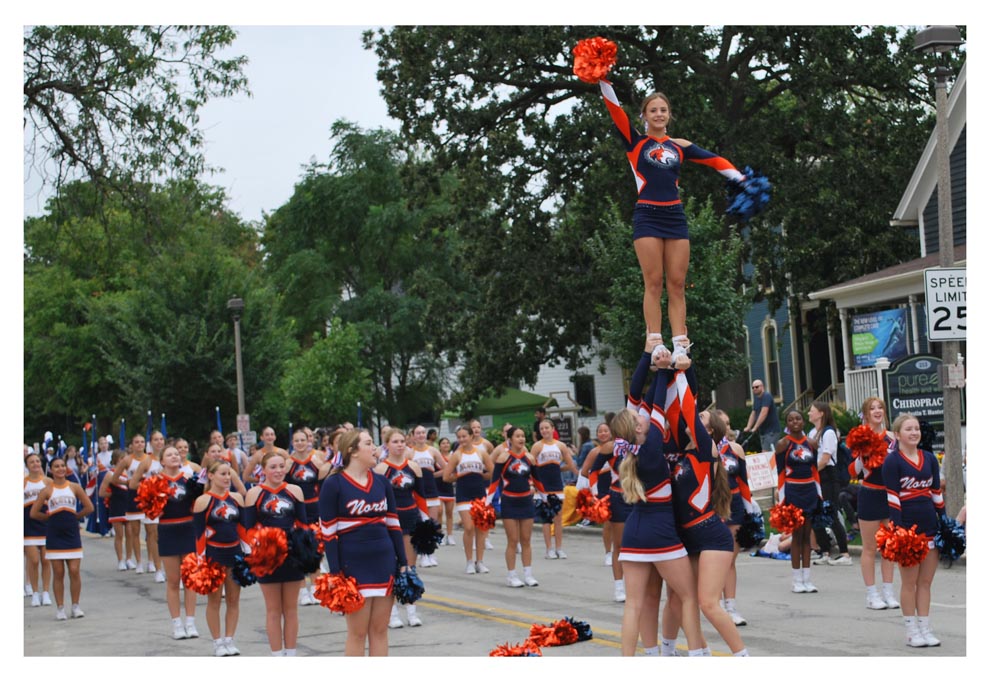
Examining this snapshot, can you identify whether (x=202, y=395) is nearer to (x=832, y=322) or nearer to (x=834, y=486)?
(x=832, y=322)

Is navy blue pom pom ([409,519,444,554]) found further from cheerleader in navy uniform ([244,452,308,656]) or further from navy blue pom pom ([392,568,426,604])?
navy blue pom pom ([392,568,426,604])

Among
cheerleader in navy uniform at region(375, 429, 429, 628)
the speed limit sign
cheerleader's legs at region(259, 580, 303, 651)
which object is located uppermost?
the speed limit sign

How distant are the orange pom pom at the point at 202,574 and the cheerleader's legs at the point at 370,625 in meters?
2.24

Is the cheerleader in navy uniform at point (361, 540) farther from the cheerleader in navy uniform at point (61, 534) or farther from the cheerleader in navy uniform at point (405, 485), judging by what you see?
the cheerleader in navy uniform at point (61, 534)

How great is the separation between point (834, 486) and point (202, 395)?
79.3ft

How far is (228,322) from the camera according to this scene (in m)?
35.8

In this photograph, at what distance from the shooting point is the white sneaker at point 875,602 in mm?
11164

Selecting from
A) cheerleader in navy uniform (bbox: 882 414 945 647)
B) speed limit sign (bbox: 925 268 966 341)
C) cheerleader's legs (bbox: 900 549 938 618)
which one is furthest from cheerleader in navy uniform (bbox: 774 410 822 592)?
cheerleader's legs (bbox: 900 549 938 618)

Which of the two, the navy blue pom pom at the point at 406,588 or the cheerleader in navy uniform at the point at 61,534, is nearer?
the navy blue pom pom at the point at 406,588

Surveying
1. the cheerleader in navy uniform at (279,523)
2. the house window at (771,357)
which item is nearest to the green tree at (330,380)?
the house window at (771,357)

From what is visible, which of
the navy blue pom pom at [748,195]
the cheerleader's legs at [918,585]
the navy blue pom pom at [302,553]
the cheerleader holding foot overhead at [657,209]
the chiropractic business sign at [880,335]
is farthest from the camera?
the chiropractic business sign at [880,335]

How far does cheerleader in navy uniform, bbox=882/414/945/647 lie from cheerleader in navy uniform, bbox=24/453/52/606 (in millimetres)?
9345

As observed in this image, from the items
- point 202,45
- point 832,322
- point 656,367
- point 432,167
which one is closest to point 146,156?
point 202,45

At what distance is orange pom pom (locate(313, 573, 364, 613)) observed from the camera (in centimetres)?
744
